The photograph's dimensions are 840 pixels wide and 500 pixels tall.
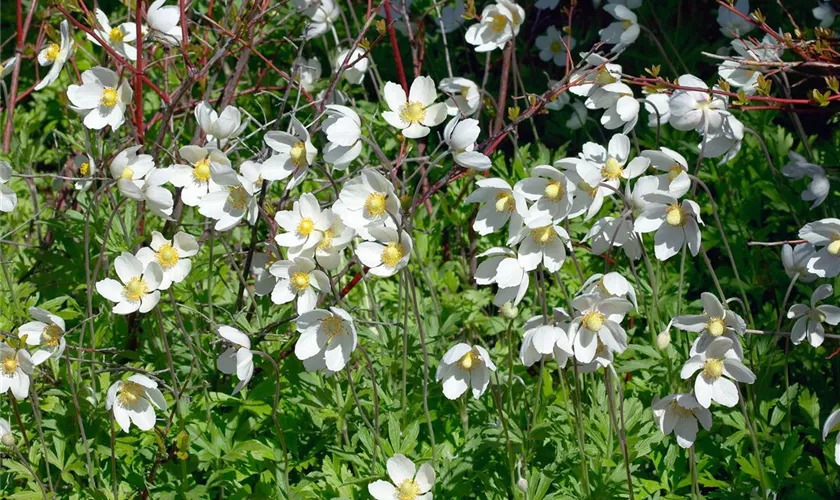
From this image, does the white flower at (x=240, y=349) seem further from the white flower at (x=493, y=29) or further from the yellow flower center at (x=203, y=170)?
the white flower at (x=493, y=29)

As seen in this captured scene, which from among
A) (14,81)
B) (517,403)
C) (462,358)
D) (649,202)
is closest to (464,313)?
(517,403)

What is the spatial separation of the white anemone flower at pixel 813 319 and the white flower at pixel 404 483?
1.01m

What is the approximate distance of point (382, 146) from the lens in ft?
12.9

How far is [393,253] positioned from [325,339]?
0.94 ft

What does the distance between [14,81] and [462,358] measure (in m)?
2.21

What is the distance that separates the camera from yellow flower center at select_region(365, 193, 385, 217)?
221 cm

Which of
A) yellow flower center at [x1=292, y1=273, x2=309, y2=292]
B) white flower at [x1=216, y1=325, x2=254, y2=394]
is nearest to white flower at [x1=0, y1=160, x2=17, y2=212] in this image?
white flower at [x1=216, y1=325, x2=254, y2=394]

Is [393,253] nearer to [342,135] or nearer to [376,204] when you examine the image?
[376,204]

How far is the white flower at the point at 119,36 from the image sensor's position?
113 inches

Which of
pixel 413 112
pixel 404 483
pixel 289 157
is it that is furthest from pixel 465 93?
pixel 404 483

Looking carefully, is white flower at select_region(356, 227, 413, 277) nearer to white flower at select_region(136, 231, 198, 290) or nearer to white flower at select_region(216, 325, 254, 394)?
white flower at select_region(216, 325, 254, 394)

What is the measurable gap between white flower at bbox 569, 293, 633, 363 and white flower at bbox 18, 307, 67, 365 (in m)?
1.28

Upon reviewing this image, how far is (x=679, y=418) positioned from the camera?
226 centimetres

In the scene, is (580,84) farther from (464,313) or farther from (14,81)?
(14,81)
